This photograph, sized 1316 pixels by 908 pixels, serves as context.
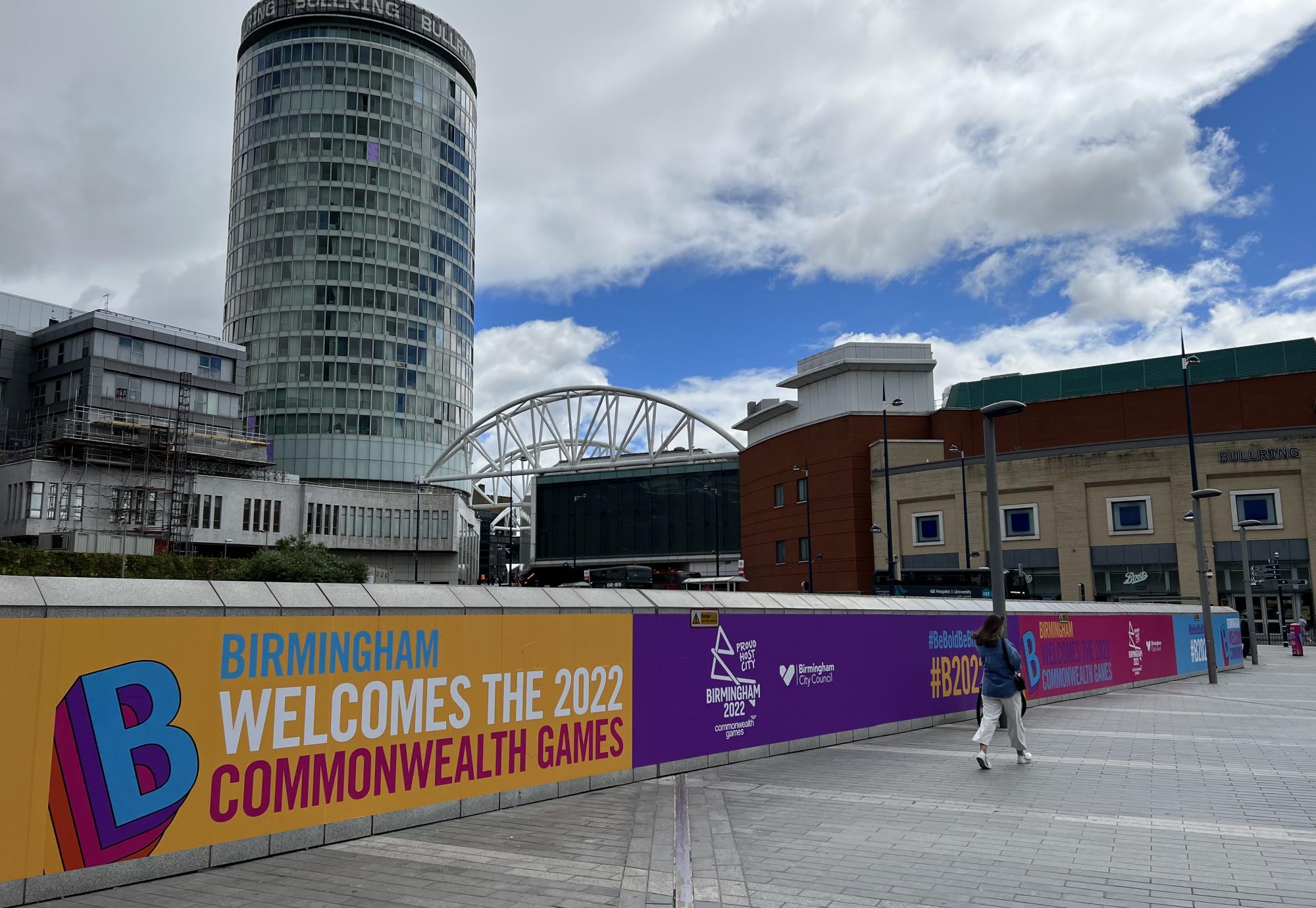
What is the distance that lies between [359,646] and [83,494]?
224 ft

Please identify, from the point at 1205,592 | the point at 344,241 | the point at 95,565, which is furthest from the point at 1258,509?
the point at 344,241

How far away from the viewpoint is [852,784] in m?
9.88

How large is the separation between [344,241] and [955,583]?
76814 millimetres

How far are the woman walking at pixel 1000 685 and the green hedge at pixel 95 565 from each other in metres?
30.9

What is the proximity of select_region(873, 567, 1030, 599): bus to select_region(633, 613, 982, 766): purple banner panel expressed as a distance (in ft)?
107

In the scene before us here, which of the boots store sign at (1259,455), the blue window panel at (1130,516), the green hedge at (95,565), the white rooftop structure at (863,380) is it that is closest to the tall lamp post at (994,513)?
the green hedge at (95,565)

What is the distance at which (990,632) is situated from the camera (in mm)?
11469

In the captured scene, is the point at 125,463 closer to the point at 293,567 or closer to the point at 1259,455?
the point at 293,567

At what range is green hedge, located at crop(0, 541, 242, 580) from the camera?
40750mm

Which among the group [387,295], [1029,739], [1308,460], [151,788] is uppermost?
[387,295]

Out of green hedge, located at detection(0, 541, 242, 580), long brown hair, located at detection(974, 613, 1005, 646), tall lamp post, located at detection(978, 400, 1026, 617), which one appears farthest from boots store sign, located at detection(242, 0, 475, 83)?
long brown hair, located at detection(974, 613, 1005, 646)

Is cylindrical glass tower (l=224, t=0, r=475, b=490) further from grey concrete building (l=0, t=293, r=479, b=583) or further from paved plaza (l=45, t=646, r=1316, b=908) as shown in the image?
paved plaza (l=45, t=646, r=1316, b=908)

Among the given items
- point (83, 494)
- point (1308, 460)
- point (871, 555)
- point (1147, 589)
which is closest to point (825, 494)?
point (871, 555)

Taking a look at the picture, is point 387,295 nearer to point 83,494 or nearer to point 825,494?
point 83,494
